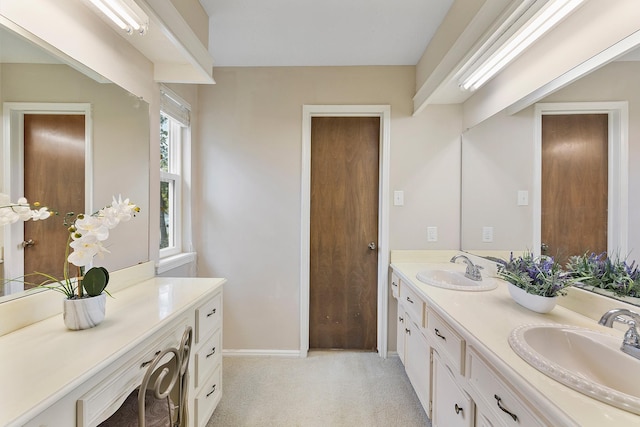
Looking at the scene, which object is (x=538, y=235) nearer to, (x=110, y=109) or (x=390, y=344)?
(x=390, y=344)

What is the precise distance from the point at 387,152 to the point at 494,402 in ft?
5.85

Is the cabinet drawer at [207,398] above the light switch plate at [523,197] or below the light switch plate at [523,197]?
below

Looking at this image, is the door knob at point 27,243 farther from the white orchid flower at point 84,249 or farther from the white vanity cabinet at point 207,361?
the white vanity cabinet at point 207,361

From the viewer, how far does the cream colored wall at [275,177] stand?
7.30 feet

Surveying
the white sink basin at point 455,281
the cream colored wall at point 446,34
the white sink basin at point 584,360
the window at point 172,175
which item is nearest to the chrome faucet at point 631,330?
the white sink basin at point 584,360

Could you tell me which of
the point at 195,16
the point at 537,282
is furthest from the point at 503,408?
the point at 195,16

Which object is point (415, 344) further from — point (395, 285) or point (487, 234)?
point (487, 234)

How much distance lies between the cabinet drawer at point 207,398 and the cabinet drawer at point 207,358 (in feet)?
0.16

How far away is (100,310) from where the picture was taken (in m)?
1.00

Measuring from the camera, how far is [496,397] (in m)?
0.87

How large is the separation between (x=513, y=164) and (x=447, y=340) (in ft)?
3.81

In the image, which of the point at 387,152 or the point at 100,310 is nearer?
the point at 100,310

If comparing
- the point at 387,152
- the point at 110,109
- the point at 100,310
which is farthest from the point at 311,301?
the point at 110,109

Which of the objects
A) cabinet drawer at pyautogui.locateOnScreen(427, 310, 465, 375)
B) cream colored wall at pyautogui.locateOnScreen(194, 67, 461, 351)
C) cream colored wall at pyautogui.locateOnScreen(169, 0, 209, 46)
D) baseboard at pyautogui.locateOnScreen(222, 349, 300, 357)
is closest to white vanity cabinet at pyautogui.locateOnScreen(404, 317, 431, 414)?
cabinet drawer at pyautogui.locateOnScreen(427, 310, 465, 375)
